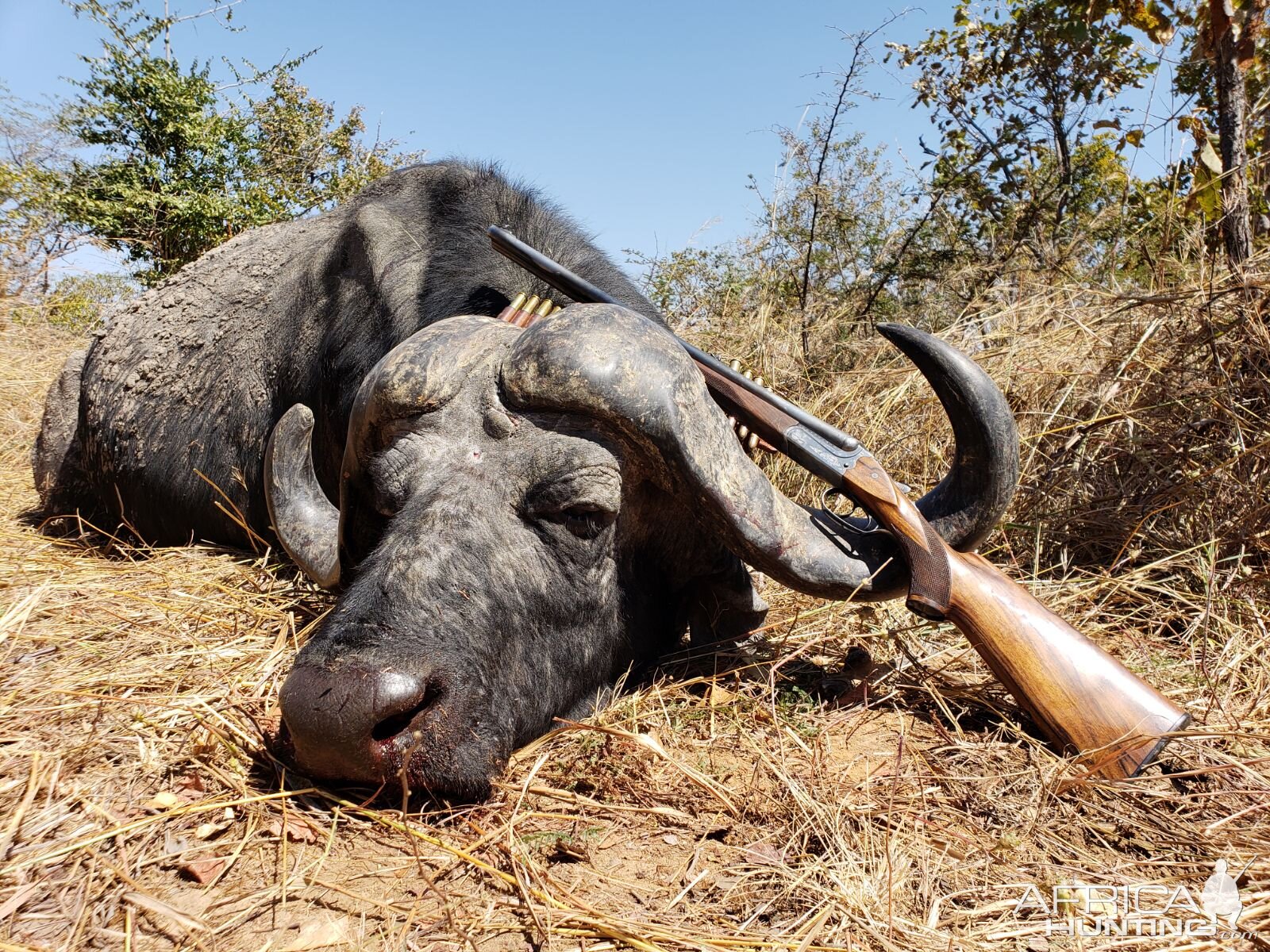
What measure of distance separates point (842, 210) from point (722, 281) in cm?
120

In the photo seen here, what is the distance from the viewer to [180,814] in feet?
6.42

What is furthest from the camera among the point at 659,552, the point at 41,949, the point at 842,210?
the point at 842,210

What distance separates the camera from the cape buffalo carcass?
2.02 metres

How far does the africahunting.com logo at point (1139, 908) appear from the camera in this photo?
1.73 metres

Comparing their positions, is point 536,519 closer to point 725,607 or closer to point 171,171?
point 725,607

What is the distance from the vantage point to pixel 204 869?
1.81 meters

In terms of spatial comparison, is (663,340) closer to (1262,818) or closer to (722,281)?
(1262,818)

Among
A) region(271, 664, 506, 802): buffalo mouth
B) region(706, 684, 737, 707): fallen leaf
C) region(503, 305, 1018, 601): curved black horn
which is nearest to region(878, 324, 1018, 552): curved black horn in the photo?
region(503, 305, 1018, 601): curved black horn

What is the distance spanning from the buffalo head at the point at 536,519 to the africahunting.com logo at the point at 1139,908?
979 millimetres

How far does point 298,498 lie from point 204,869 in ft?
4.88

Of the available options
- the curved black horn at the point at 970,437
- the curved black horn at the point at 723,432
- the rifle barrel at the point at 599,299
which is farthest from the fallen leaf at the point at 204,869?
the curved black horn at the point at 970,437

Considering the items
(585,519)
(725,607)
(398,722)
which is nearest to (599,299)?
(585,519)

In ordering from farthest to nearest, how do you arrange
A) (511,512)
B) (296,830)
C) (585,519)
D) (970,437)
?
(970,437) → (585,519) → (511,512) → (296,830)

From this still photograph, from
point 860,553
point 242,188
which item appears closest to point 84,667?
point 860,553
